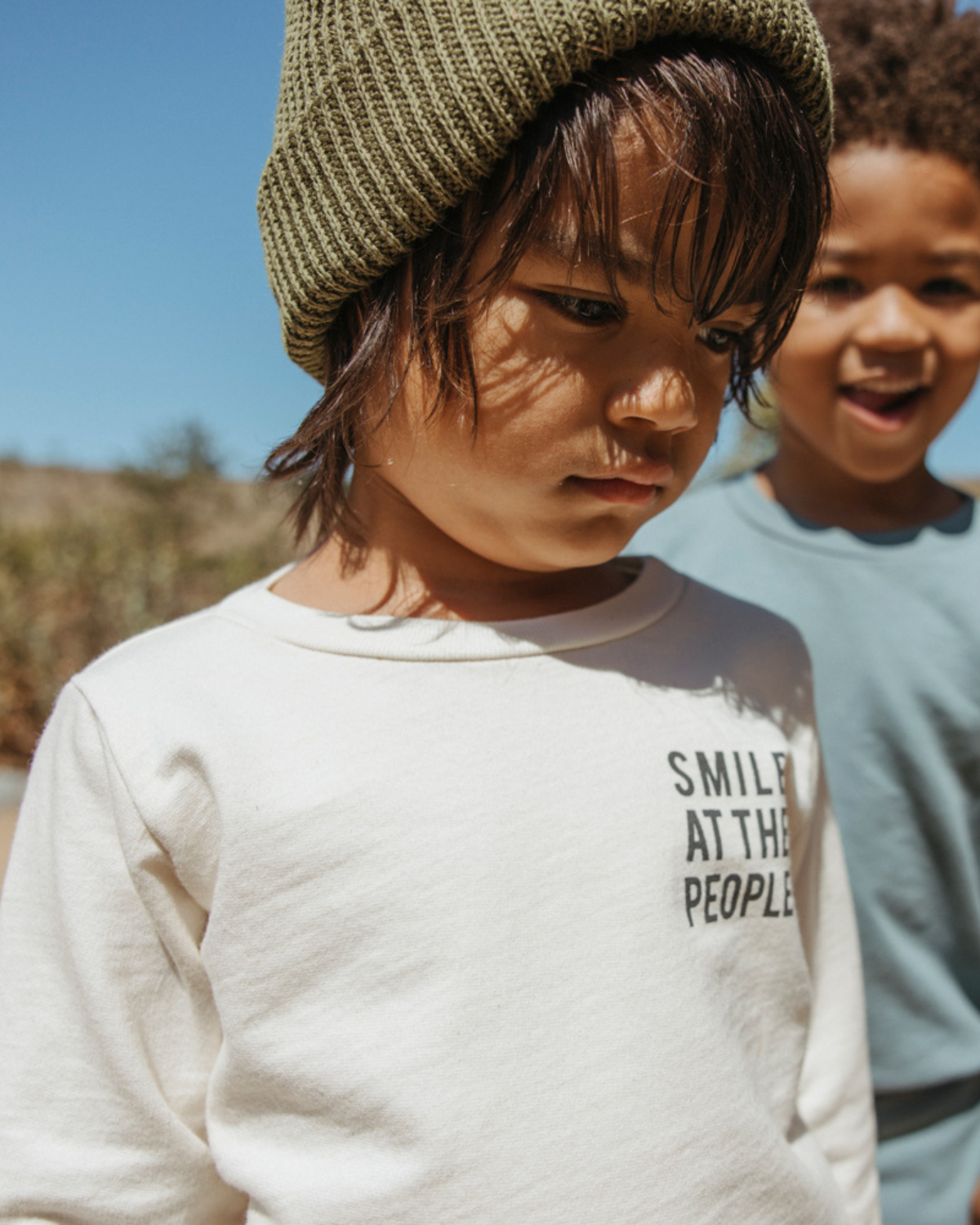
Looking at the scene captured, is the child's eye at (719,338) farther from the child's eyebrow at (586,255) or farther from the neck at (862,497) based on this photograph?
the neck at (862,497)

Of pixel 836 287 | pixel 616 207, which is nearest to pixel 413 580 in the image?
pixel 616 207

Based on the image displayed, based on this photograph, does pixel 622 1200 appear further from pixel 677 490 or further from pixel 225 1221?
pixel 677 490

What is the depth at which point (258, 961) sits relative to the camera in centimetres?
104

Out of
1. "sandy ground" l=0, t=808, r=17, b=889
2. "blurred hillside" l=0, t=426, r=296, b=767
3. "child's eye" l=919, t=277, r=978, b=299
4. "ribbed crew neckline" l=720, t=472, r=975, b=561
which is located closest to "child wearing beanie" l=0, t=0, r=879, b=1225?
"child's eye" l=919, t=277, r=978, b=299

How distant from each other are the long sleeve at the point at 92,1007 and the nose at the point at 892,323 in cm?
137

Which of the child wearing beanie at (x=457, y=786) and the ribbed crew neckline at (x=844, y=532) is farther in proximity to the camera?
the ribbed crew neckline at (x=844, y=532)

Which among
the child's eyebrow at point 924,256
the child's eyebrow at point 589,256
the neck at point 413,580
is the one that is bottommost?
the neck at point 413,580

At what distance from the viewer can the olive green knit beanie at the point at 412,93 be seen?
0.97 metres

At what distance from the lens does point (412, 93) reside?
1027mm

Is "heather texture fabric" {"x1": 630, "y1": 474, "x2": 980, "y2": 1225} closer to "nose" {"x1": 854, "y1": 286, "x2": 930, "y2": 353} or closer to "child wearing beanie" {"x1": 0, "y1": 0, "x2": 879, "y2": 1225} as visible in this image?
"nose" {"x1": 854, "y1": 286, "x2": 930, "y2": 353}

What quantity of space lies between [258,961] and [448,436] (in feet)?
2.00

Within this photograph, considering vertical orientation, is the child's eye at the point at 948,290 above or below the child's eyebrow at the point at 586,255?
above

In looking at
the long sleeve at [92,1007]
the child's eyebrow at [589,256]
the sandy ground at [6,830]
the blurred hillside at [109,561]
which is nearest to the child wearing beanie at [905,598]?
the child's eyebrow at [589,256]

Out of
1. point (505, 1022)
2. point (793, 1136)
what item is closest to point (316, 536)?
point (505, 1022)
